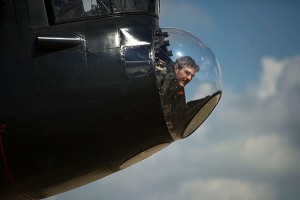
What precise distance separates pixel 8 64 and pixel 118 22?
159 cm

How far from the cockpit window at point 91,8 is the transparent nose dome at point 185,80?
57 centimetres

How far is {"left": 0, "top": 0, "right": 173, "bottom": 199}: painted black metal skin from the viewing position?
7219mm

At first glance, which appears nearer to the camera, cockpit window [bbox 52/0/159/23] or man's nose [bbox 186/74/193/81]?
man's nose [bbox 186/74/193/81]

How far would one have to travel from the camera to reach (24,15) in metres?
7.54

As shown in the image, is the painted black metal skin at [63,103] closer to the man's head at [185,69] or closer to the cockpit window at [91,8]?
the cockpit window at [91,8]

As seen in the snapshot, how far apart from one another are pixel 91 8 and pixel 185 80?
1.68 metres

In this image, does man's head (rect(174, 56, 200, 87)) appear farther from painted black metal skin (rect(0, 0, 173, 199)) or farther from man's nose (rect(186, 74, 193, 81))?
painted black metal skin (rect(0, 0, 173, 199))

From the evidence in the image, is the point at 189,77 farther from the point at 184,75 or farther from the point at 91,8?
the point at 91,8

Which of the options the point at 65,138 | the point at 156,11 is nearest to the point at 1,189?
the point at 65,138

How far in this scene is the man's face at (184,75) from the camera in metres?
7.50

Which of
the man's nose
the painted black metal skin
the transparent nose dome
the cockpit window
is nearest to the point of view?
the painted black metal skin

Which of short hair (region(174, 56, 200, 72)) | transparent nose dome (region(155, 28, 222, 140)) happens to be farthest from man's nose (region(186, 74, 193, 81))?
short hair (region(174, 56, 200, 72))

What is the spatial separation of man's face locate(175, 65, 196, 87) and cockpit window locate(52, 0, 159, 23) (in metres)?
1.18

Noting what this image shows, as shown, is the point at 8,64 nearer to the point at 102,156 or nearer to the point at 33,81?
the point at 33,81
